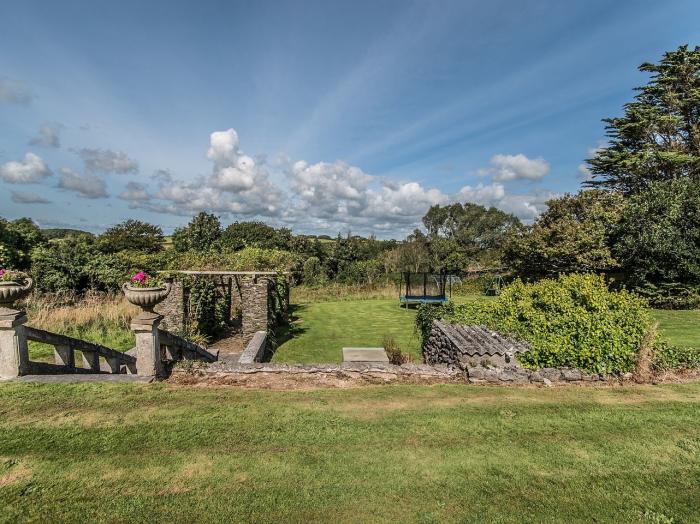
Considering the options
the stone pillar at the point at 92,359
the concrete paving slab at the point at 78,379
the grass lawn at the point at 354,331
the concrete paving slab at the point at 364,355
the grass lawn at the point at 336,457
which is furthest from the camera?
the grass lawn at the point at 354,331

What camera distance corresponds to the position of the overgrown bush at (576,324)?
600cm

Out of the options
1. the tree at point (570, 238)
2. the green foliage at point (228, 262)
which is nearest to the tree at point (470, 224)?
the tree at point (570, 238)

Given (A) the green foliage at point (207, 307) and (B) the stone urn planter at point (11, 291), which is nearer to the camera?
(B) the stone urn planter at point (11, 291)

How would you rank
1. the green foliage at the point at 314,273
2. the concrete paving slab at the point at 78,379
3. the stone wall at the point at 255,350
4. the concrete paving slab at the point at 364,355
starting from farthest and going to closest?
the green foliage at the point at 314,273 < the concrete paving slab at the point at 364,355 < the stone wall at the point at 255,350 < the concrete paving slab at the point at 78,379

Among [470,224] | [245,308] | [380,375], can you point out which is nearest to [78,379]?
[380,375]

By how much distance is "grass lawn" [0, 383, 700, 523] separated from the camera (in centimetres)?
278

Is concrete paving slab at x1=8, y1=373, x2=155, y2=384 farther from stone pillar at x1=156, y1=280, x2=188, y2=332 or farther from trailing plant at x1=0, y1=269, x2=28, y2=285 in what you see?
stone pillar at x1=156, y1=280, x2=188, y2=332

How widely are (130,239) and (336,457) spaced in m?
32.2

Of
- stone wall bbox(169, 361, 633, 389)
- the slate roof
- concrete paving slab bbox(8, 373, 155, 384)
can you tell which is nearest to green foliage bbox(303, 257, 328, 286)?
the slate roof

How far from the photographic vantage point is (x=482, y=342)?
6.52m

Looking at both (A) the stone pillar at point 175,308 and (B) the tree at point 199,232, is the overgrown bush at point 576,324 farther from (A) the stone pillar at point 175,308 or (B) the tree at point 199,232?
(B) the tree at point 199,232

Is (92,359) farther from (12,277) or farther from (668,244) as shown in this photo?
(668,244)

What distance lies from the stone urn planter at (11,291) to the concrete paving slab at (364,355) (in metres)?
5.81

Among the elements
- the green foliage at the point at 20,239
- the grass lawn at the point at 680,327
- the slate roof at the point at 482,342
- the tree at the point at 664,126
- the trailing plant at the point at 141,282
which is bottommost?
the grass lawn at the point at 680,327
